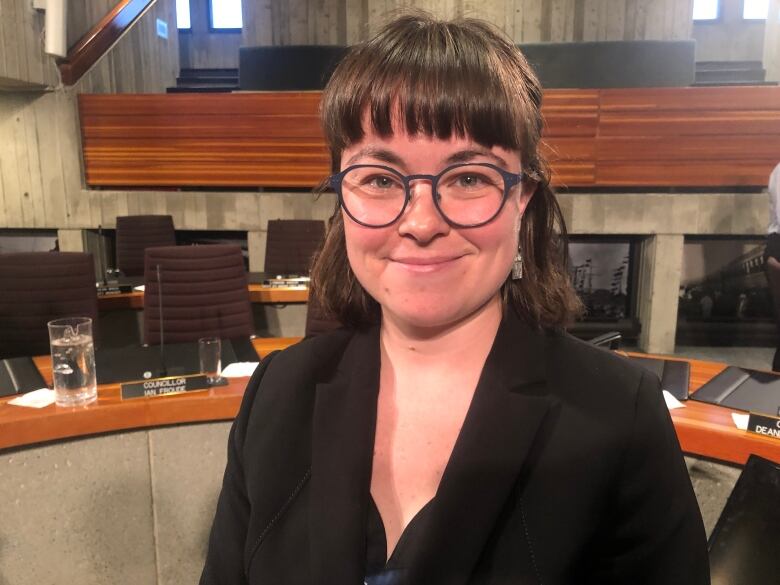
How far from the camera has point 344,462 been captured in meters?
0.80

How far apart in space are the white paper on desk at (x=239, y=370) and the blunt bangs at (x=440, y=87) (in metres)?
1.18

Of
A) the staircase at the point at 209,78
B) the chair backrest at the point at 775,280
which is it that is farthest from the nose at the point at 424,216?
A: the staircase at the point at 209,78

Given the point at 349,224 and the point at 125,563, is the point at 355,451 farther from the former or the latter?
the point at 125,563

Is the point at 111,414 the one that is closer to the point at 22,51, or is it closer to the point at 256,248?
the point at 256,248

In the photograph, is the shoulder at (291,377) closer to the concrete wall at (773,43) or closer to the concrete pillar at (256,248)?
the concrete pillar at (256,248)

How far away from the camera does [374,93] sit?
0.73 meters

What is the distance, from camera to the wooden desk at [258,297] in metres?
3.38

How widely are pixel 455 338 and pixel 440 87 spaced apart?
1.05 feet

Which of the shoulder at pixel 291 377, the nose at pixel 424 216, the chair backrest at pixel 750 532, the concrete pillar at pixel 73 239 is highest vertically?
the nose at pixel 424 216

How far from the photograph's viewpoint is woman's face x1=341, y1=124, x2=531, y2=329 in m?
0.71

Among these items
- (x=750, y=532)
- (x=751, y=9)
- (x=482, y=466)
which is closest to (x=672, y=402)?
(x=750, y=532)

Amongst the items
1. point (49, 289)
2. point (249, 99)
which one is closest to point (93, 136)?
point (249, 99)

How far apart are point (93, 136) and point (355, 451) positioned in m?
5.50

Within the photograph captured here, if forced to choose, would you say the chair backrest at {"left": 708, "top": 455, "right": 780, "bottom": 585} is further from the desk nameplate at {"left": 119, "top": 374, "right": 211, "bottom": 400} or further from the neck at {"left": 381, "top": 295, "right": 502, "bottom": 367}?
the desk nameplate at {"left": 119, "top": 374, "right": 211, "bottom": 400}
